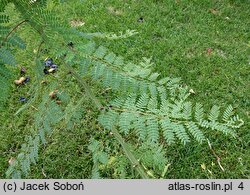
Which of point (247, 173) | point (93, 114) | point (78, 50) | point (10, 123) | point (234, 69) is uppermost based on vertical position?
point (78, 50)

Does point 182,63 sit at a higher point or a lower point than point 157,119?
lower

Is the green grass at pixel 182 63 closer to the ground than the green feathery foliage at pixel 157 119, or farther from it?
closer to the ground

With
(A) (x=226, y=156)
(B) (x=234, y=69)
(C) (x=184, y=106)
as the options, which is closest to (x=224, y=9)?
(B) (x=234, y=69)

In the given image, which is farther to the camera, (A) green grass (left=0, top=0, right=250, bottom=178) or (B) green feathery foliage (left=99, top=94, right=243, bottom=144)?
(A) green grass (left=0, top=0, right=250, bottom=178)

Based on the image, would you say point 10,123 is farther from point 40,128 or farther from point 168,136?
Result: point 168,136

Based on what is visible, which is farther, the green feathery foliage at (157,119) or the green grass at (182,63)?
the green grass at (182,63)

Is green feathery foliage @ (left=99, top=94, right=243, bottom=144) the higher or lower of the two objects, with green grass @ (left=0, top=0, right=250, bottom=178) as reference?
higher

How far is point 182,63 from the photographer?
172 inches

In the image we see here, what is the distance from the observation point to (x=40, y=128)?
2102mm

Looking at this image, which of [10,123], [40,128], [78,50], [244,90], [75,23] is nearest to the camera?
[78,50]

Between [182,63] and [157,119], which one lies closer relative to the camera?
[157,119]

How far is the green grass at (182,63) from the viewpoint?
11.7ft

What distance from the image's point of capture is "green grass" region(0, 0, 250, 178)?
140 inches

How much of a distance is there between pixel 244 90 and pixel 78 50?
2.67m
